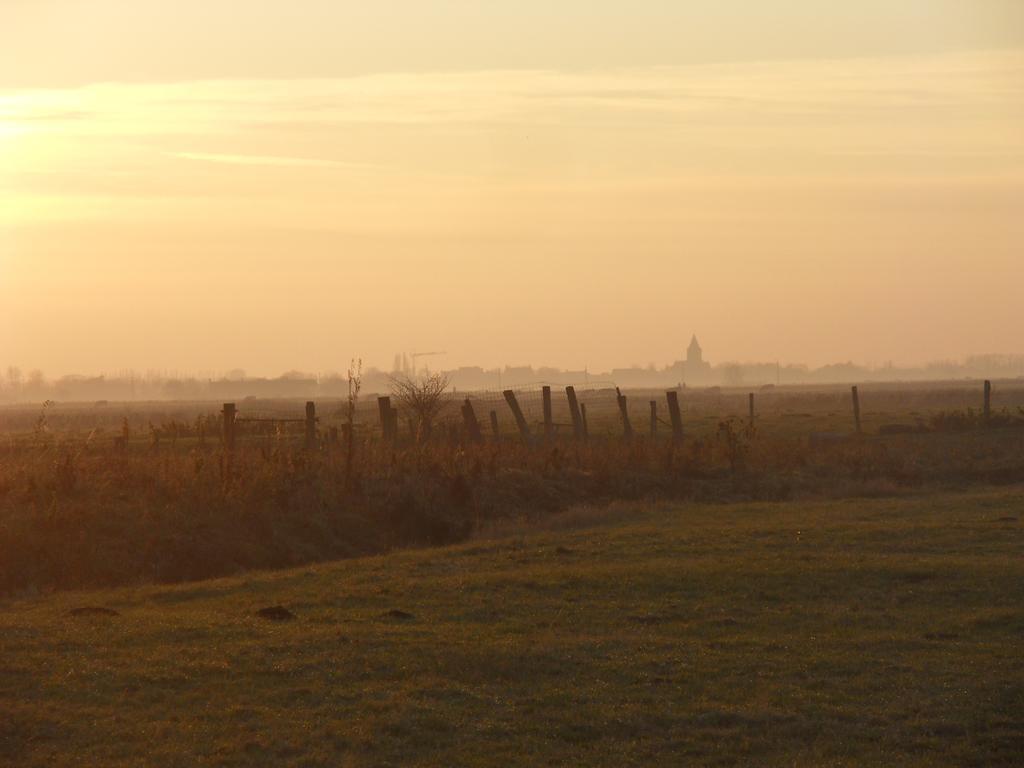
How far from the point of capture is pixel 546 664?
36.0 feet

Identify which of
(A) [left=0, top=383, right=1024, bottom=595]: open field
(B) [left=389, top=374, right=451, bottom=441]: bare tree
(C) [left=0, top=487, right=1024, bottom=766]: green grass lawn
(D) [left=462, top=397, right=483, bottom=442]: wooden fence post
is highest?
(B) [left=389, top=374, right=451, bottom=441]: bare tree

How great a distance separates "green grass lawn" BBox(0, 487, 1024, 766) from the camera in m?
8.66

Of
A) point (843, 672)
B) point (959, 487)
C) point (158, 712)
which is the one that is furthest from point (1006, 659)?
point (959, 487)

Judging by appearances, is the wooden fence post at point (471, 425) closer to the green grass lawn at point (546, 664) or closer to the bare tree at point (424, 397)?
the bare tree at point (424, 397)

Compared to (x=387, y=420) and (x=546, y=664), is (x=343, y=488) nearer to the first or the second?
(x=387, y=420)

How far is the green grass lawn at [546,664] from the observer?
28.4ft

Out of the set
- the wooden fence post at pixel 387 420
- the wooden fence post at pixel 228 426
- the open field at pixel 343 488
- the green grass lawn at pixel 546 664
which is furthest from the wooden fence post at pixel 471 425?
the green grass lawn at pixel 546 664

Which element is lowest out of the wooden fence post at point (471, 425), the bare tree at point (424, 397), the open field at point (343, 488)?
the open field at point (343, 488)

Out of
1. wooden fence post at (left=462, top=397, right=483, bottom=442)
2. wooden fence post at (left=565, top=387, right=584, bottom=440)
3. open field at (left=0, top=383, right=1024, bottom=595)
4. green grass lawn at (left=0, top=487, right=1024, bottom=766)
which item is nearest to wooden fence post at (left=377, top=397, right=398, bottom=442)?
open field at (left=0, top=383, right=1024, bottom=595)

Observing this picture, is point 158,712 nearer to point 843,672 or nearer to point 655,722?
point 655,722

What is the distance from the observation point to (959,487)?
28141mm

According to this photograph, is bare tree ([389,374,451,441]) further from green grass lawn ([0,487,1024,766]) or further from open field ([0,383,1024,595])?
green grass lawn ([0,487,1024,766])

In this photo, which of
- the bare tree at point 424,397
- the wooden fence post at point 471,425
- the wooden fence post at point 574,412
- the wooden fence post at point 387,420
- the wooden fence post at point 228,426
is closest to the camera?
the wooden fence post at point 228,426

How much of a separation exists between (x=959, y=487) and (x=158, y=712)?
22361 millimetres
